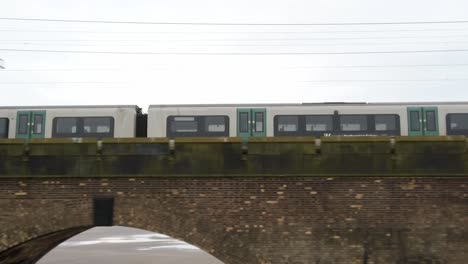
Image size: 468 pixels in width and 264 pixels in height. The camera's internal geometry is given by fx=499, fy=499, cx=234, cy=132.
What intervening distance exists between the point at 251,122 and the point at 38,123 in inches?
322

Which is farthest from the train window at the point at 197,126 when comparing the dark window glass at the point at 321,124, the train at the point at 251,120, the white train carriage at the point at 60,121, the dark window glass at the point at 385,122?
the dark window glass at the point at 385,122

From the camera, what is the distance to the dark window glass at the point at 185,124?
18859mm

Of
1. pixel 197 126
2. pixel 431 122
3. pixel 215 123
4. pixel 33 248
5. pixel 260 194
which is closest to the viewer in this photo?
pixel 260 194

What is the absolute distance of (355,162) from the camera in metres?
10.6

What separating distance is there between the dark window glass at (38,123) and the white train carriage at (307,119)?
4211mm

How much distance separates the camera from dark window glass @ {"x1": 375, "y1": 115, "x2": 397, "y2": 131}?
18.8 meters

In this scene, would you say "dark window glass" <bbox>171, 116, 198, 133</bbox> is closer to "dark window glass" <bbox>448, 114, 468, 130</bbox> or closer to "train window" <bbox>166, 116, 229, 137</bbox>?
"train window" <bbox>166, 116, 229, 137</bbox>

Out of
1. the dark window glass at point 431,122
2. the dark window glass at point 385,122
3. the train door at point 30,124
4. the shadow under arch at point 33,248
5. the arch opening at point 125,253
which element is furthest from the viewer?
the arch opening at point 125,253

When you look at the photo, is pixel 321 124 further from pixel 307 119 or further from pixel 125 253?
pixel 125 253

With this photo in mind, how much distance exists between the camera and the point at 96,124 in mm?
19062

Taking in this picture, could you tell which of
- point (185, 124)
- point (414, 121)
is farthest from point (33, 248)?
point (414, 121)

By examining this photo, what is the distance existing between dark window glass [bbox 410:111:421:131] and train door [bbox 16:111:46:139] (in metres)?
14.0

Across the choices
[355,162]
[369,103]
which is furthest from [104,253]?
[355,162]

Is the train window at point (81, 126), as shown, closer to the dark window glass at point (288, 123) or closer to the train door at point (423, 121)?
the dark window glass at point (288, 123)
